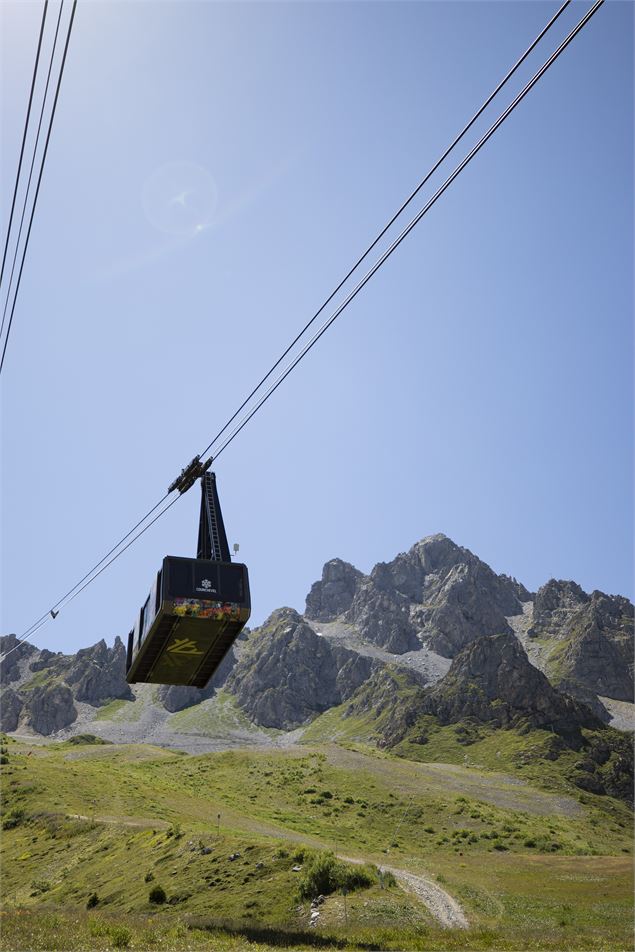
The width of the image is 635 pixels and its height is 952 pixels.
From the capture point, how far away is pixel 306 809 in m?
106

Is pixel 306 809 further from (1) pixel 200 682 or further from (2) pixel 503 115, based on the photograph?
(2) pixel 503 115

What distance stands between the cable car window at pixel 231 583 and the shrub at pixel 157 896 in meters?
25.7

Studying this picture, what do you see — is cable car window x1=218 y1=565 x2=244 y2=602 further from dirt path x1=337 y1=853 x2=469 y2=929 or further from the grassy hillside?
dirt path x1=337 y1=853 x2=469 y2=929

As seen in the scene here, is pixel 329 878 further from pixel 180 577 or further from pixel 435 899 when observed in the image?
pixel 180 577

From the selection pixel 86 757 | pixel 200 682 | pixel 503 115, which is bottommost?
pixel 86 757

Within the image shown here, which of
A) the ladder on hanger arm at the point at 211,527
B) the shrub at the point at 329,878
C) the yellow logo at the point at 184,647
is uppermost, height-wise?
the ladder on hanger arm at the point at 211,527

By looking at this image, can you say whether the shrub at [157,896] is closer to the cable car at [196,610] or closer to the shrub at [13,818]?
the cable car at [196,610]

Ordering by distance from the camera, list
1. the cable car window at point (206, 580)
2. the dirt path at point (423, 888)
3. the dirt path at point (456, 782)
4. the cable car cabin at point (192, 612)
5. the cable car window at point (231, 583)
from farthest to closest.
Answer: the dirt path at point (456, 782) < the dirt path at point (423, 888) < the cable car window at point (231, 583) < the cable car window at point (206, 580) < the cable car cabin at point (192, 612)

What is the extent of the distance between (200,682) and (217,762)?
116 metres

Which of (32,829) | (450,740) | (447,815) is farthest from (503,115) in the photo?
(450,740)

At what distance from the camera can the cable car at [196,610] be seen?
1213 inches

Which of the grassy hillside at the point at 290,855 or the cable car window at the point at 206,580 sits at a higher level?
the cable car window at the point at 206,580

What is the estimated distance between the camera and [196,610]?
101 feet

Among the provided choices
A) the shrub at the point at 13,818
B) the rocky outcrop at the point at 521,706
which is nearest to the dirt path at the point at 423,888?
the shrub at the point at 13,818
